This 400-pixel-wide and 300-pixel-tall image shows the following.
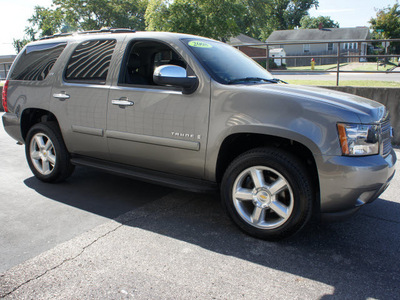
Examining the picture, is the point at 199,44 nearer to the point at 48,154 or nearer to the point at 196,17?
the point at 48,154

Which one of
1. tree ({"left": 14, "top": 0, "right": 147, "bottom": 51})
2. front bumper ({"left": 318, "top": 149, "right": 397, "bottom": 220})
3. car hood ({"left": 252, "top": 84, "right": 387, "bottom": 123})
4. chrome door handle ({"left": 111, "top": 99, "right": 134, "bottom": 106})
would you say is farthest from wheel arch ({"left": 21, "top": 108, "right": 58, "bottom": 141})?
tree ({"left": 14, "top": 0, "right": 147, "bottom": 51})

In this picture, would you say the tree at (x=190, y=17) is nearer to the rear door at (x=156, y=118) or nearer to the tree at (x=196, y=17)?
the tree at (x=196, y=17)

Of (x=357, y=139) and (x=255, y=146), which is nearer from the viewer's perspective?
(x=357, y=139)

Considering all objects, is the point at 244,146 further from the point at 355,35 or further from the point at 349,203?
the point at 355,35

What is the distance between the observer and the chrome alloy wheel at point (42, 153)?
15.6 feet

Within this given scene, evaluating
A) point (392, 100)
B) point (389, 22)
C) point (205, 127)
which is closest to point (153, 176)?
point (205, 127)

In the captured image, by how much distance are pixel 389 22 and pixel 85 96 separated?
2110 inches

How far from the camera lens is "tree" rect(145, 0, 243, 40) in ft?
87.9

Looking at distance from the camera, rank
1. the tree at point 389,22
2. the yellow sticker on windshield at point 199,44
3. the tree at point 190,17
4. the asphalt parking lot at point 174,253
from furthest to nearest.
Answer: the tree at point 389,22
the tree at point 190,17
the yellow sticker on windshield at point 199,44
the asphalt parking lot at point 174,253

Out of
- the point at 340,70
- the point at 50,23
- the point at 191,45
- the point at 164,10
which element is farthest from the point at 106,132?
the point at 50,23

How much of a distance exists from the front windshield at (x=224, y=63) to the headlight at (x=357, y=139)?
1154 millimetres

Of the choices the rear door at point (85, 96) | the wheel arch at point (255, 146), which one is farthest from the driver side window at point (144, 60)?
the wheel arch at point (255, 146)

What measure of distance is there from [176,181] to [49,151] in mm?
1982

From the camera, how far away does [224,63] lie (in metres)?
A: 3.87
